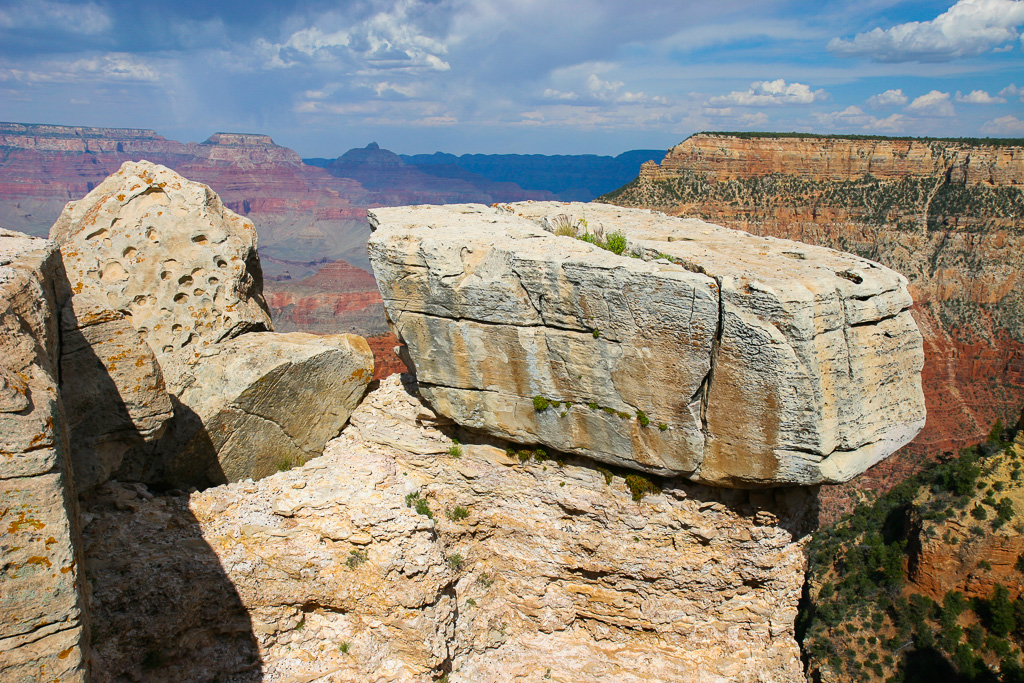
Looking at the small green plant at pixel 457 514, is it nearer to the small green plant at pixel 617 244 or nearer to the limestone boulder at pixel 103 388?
the limestone boulder at pixel 103 388

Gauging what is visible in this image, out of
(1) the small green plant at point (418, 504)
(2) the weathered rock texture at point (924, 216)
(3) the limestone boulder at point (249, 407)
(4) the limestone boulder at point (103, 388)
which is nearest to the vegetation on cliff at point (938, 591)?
(2) the weathered rock texture at point (924, 216)

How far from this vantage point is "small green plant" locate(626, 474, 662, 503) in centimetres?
924

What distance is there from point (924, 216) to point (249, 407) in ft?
231

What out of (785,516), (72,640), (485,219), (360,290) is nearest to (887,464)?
(785,516)

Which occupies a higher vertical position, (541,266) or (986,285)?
(541,266)

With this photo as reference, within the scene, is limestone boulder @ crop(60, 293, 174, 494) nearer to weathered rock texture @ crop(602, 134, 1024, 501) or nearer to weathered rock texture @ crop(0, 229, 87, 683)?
weathered rock texture @ crop(0, 229, 87, 683)

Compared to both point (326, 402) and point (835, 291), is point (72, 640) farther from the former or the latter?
point (835, 291)

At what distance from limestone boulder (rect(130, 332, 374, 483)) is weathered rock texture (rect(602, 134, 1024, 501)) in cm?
4554

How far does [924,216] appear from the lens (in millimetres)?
60500

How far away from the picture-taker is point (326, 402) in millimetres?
10852

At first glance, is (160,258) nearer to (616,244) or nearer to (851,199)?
(616,244)

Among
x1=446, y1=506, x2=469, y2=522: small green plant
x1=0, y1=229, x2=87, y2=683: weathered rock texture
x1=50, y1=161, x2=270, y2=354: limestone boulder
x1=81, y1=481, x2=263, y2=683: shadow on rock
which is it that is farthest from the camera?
x1=446, y1=506, x2=469, y2=522: small green plant

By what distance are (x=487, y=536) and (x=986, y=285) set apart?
63.8 metres

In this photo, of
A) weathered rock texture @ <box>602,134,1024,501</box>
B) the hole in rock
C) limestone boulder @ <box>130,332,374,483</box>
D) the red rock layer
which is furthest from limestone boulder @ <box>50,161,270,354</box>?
the red rock layer
